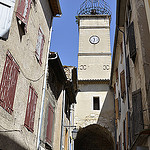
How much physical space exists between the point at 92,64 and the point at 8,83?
16645 mm

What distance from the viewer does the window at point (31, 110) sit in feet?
22.3

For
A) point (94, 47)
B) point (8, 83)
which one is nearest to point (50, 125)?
point (8, 83)

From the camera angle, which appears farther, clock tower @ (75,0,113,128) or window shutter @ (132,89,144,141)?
clock tower @ (75,0,113,128)

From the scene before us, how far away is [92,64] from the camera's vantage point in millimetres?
21781

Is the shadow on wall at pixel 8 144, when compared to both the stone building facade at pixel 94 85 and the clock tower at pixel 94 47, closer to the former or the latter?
the stone building facade at pixel 94 85

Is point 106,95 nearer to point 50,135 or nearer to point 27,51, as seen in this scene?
point 50,135

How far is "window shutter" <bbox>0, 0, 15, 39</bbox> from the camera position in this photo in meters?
5.33

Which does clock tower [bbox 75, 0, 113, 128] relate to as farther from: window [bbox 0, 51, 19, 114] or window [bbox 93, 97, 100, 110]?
window [bbox 0, 51, 19, 114]

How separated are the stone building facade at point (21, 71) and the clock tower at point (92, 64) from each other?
10645 mm

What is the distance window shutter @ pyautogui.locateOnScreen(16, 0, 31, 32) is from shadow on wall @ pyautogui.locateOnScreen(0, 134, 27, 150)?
3239mm

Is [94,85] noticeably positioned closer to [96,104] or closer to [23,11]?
[96,104]

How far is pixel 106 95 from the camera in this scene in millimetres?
19172

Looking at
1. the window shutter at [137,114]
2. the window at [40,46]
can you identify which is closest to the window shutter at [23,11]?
the window at [40,46]

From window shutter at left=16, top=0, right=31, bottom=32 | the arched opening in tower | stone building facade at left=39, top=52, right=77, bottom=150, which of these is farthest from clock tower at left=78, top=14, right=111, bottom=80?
window shutter at left=16, top=0, right=31, bottom=32
